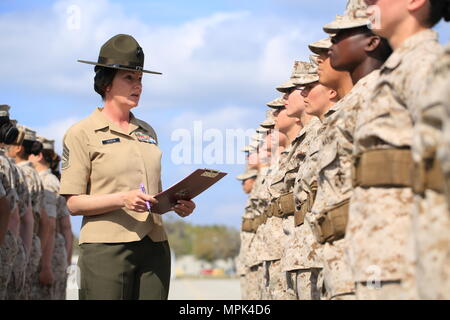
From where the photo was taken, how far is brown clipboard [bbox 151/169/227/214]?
5023 millimetres

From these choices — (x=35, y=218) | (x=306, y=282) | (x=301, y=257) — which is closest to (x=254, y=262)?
(x=35, y=218)

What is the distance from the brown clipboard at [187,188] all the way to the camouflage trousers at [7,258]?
175 inches

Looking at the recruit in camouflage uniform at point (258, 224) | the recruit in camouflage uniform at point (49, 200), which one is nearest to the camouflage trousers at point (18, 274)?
the recruit in camouflage uniform at point (49, 200)

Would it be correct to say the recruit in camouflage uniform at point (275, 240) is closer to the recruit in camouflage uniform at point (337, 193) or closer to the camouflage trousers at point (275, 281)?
the camouflage trousers at point (275, 281)

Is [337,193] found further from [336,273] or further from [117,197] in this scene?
[117,197]

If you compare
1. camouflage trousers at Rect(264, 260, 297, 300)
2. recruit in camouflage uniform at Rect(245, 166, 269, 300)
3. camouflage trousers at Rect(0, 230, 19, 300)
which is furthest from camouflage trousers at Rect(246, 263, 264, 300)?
camouflage trousers at Rect(0, 230, 19, 300)

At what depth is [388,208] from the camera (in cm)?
397

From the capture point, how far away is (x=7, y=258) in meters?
9.25

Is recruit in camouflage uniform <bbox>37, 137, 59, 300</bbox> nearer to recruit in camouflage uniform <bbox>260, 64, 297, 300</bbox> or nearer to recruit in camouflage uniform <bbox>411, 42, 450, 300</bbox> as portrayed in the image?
recruit in camouflage uniform <bbox>260, 64, 297, 300</bbox>

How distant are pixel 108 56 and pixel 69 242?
9.76 meters

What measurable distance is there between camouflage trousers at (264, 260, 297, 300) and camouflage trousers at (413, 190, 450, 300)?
4935 millimetres

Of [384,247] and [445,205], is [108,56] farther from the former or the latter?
[445,205]

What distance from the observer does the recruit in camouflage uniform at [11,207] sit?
8.84 meters

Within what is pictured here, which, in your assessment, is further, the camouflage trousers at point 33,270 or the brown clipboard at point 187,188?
the camouflage trousers at point 33,270
